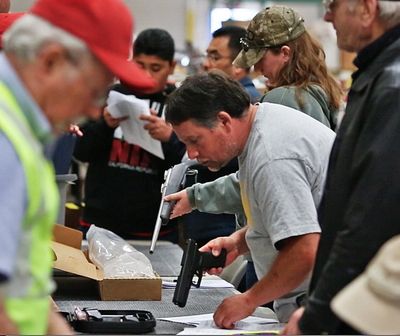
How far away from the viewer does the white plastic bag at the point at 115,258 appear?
269cm

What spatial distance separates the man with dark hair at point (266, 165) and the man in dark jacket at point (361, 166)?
0.62 ft

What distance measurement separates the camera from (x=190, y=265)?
2506 mm

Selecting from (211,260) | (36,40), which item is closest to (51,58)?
(36,40)

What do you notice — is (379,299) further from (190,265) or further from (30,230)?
(190,265)

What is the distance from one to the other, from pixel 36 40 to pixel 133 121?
103 inches

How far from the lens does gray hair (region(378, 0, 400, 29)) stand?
1805 mm

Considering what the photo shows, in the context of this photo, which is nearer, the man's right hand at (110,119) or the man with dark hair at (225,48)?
the man's right hand at (110,119)

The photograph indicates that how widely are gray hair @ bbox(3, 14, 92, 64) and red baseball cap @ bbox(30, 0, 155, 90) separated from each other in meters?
0.01

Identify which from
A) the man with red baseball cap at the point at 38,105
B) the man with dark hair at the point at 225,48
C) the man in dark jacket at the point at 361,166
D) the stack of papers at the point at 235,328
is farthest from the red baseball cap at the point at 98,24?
the man with dark hair at the point at 225,48

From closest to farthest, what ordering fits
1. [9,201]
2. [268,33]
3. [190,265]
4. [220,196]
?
[9,201]
[190,265]
[220,196]
[268,33]

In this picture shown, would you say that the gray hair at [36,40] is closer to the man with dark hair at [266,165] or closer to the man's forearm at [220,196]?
the man with dark hair at [266,165]

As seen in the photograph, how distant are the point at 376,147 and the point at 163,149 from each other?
88.5 inches

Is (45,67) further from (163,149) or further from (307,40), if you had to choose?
(163,149)

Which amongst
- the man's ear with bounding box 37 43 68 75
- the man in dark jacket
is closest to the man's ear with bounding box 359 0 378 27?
the man in dark jacket
